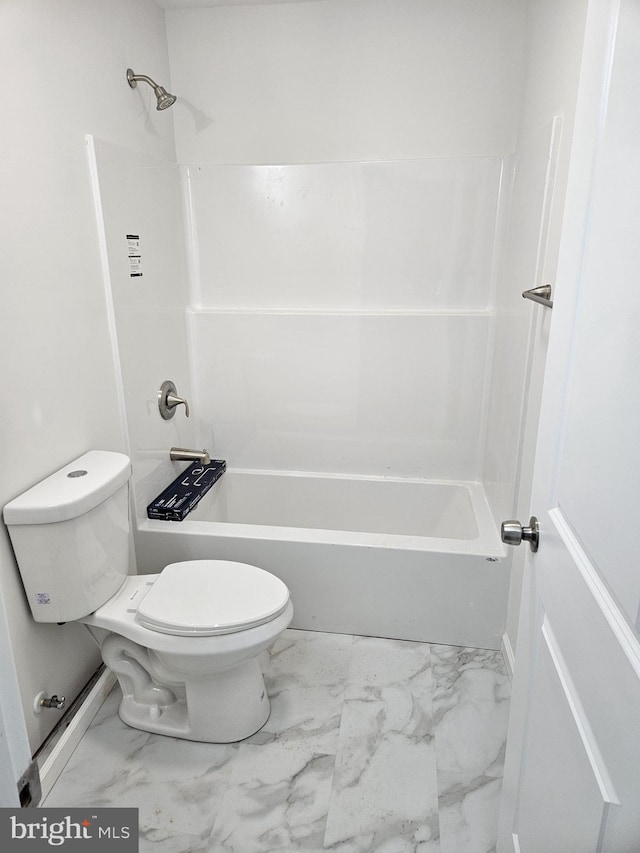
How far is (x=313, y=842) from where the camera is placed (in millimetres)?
1506

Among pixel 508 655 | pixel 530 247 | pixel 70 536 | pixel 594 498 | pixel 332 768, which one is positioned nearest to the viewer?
pixel 594 498

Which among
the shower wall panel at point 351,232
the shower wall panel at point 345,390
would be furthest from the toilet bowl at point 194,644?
the shower wall panel at point 351,232

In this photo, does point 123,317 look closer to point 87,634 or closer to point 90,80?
point 90,80

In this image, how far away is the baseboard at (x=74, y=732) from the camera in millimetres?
1653

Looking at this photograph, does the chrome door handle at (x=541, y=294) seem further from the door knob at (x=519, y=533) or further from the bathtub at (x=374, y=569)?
the bathtub at (x=374, y=569)

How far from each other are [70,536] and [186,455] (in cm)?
96

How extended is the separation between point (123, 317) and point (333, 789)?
64.2 inches

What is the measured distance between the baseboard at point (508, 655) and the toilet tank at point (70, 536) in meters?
1.34

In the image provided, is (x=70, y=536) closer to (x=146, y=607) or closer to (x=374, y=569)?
(x=146, y=607)

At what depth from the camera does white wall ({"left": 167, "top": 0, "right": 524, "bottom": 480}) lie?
2.31m

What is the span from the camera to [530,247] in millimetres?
1962

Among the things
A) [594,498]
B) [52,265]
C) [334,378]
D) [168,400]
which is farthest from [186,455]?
[594,498]

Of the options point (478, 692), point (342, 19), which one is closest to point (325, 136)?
point (342, 19)

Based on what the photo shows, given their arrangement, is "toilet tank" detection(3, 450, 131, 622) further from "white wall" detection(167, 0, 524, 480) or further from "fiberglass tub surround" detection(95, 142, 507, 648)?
"white wall" detection(167, 0, 524, 480)
